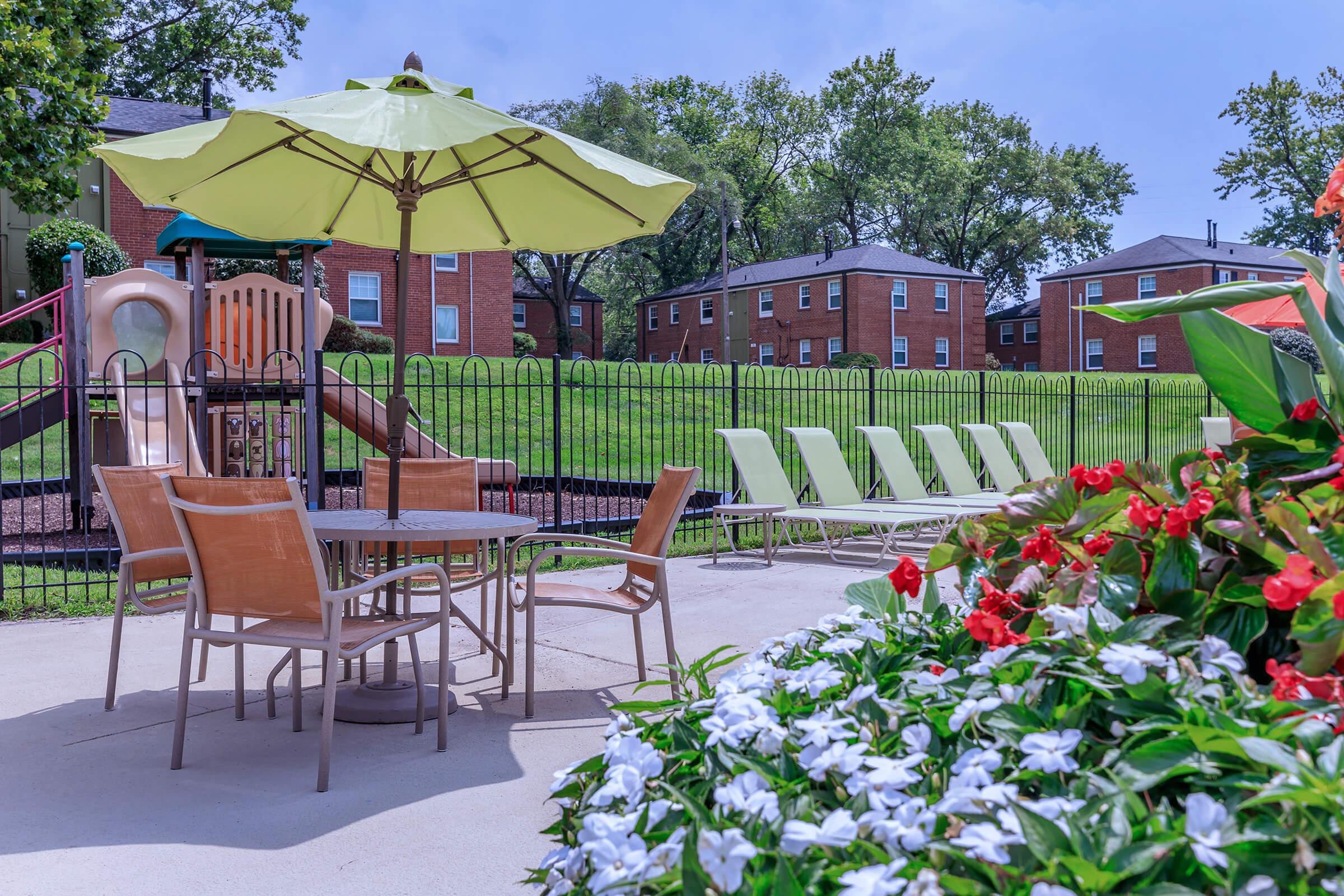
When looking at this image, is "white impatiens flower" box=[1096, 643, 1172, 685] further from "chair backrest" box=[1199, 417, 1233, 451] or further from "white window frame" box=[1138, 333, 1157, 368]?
"white window frame" box=[1138, 333, 1157, 368]

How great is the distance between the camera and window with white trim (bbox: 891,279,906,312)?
1657 inches

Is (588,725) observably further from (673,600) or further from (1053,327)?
(1053,327)

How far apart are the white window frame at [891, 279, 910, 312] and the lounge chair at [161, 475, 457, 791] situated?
40090 mm

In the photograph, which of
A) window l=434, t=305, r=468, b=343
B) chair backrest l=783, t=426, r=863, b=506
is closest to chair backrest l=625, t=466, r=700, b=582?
chair backrest l=783, t=426, r=863, b=506

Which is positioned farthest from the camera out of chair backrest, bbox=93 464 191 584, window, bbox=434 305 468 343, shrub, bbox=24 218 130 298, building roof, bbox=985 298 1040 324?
building roof, bbox=985 298 1040 324

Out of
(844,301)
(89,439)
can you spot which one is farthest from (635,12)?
(89,439)

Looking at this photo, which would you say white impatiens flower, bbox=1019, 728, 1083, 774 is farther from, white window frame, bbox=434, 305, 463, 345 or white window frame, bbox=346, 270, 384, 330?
white window frame, bbox=434, 305, 463, 345

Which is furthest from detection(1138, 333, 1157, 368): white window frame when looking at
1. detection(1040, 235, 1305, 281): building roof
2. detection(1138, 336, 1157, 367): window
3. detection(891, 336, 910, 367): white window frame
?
detection(891, 336, 910, 367): white window frame

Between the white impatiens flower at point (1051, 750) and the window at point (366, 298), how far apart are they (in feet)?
90.5

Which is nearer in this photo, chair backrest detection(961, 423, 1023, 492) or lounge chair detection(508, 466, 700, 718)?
lounge chair detection(508, 466, 700, 718)

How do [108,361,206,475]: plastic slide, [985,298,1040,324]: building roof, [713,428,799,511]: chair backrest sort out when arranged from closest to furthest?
[713,428,799,511]: chair backrest
[108,361,206,475]: plastic slide
[985,298,1040,324]: building roof

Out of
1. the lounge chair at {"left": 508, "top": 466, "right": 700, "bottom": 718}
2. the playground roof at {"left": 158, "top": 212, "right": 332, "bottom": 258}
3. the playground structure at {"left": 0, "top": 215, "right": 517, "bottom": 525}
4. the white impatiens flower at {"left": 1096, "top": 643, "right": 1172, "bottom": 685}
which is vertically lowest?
the lounge chair at {"left": 508, "top": 466, "right": 700, "bottom": 718}

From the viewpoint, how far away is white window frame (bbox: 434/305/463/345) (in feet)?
95.6

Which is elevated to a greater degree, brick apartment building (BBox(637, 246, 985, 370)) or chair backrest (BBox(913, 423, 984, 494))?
brick apartment building (BBox(637, 246, 985, 370))
